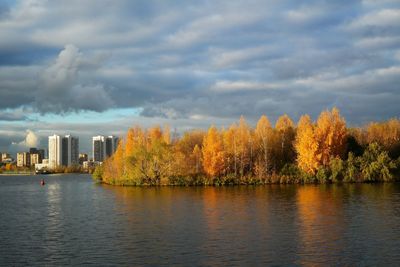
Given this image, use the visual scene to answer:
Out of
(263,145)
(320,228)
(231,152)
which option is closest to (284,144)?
(263,145)

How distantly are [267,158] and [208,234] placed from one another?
6919 centimetres

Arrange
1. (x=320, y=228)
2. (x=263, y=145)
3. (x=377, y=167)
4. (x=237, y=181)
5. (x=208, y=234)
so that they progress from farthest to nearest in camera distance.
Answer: (x=263, y=145), (x=237, y=181), (x=377, y=167), (x=320, y=228), (x=208, y=234)

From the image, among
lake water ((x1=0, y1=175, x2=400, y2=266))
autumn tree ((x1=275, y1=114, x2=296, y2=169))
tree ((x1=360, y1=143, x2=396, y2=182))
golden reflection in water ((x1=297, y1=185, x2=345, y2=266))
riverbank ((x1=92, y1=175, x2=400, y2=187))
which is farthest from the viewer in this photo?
autumn tree ((x1=275, y1=114, x2=296, y2=169))

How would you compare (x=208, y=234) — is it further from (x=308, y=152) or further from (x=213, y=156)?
(x=308, y=152)

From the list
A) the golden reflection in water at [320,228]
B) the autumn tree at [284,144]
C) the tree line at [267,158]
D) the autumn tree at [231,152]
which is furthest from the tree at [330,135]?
the golden reflection in water at [320,228]

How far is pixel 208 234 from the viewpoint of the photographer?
36.8 metres

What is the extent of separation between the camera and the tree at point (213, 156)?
101750 mm

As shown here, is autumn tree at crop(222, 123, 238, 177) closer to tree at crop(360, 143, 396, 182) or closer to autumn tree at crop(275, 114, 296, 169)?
autumn tree at crop(275, 114, 296, 169)

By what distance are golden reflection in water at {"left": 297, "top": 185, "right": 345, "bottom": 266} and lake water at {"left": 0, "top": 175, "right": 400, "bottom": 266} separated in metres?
0.06

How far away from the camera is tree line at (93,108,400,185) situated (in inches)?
3922

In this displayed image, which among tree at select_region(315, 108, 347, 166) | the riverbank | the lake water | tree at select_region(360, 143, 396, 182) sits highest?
tree at select_region(315, 108, 347, 166)

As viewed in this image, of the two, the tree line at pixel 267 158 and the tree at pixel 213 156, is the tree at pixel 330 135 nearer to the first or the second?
the tree line at pixel 267 158

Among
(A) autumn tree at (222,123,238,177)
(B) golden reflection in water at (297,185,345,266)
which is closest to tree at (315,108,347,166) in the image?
(A) autumn tree at (222,123,238,177)

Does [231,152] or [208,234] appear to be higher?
[231,152]
